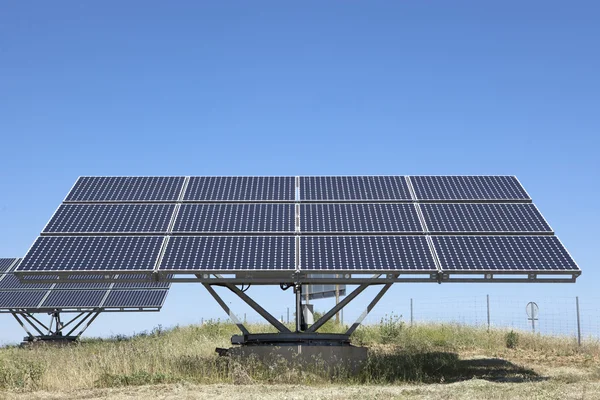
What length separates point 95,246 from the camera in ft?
66.8

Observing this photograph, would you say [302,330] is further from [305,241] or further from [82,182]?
[82,182]

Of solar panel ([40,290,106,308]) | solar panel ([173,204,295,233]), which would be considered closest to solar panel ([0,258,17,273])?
solar panel ([40,290,106,308])

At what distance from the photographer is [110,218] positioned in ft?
71.8

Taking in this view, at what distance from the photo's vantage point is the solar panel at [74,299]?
33375 mm

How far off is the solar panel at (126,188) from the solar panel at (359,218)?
4669mm

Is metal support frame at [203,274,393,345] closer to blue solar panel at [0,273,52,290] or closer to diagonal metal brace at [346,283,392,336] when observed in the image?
diagonal metal brace at [346,283,392,336]

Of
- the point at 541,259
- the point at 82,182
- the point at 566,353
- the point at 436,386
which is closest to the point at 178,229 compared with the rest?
the point at 82,182

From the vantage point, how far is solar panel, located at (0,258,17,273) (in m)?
38.7

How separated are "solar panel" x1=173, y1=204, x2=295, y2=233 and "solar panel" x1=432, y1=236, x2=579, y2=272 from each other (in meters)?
4.51

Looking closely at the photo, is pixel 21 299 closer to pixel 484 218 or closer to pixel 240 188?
pixel 240 188

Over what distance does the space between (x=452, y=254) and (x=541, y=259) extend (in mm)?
2346

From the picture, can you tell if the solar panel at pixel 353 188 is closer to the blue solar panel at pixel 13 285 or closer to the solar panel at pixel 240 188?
the solar panel at pixel 240 188

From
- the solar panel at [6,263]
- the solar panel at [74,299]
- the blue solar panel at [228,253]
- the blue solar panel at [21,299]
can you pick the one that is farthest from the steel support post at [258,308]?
the solar panel at [6,263]

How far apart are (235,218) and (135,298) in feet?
49.6
